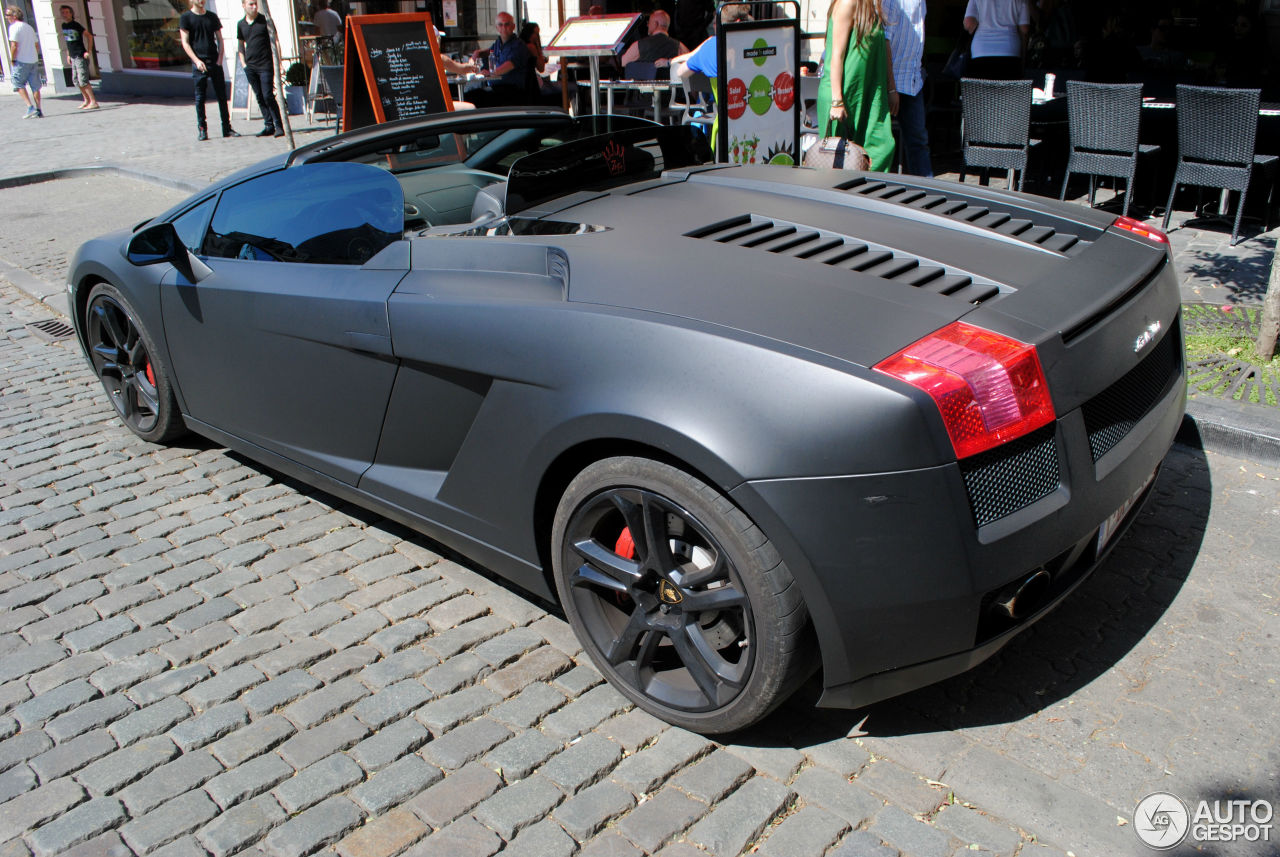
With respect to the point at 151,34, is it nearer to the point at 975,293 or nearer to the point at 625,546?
the point at 625,546

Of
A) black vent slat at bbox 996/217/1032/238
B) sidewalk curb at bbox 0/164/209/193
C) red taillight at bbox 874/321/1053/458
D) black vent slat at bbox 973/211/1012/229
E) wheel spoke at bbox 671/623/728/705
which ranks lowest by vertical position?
wheel spoke at bbox 671/623/728/705

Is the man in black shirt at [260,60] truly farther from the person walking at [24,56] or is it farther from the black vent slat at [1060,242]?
the black vent slat at [1060,242]

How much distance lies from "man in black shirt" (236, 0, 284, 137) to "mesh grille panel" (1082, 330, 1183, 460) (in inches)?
597

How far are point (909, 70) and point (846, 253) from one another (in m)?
5.19

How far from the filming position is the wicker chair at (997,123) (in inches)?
316

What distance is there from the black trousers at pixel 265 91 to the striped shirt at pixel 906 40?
11230 mm

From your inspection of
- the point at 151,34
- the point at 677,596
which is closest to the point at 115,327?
the point at 677,596

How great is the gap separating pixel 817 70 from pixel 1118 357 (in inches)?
398

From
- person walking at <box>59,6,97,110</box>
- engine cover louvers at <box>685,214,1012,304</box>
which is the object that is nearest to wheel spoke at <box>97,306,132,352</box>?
engine cover louvers at <box>685,214,1012,304</box>

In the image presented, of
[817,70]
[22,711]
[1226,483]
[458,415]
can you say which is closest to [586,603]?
[458,415]

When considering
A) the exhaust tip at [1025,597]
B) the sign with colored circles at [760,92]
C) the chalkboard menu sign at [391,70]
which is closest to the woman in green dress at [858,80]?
the sign with colored circles at [760,92]

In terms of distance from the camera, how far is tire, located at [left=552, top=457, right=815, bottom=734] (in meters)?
2.36

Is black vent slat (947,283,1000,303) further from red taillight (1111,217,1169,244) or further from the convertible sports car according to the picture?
red taillight (1111,217,1169,244)

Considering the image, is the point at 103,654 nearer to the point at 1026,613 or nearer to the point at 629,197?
the point at 629,197
